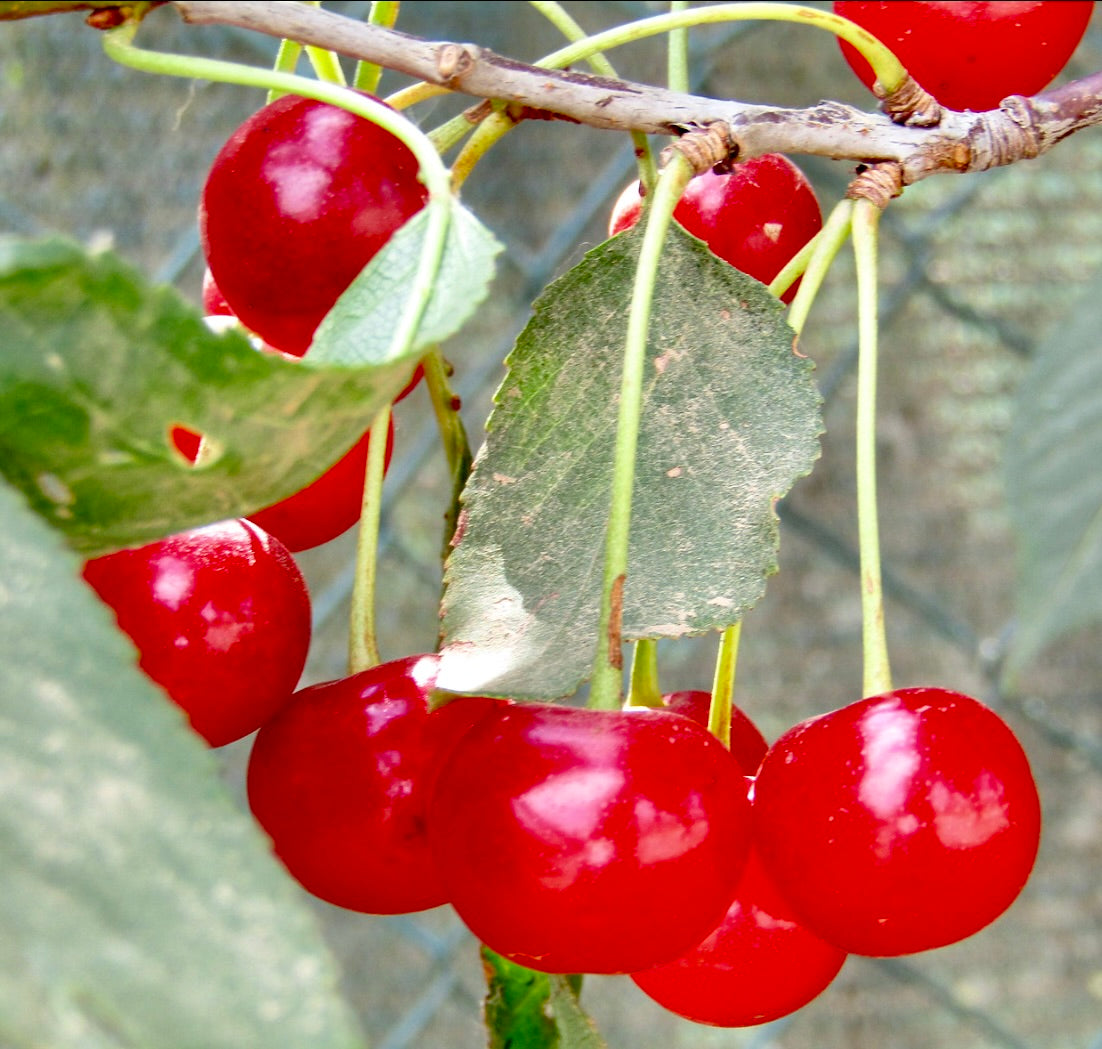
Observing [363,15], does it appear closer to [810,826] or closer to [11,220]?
[810,826]

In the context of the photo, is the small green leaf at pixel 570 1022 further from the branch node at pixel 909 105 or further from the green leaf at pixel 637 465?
the branch node at pixel 909 105

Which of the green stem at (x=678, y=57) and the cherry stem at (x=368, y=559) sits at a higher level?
the green stem at (x=678, y=57)

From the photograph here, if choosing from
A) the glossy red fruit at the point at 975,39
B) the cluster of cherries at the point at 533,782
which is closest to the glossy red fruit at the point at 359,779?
the cluster of cherries at the point at 533,782

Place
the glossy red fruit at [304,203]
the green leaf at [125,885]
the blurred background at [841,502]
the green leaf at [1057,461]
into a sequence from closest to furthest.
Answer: the green leaf at [125,885] < the green leaf at [1057,461] < the glossy red fruit at [304,203] < the blurred background at [841,502]

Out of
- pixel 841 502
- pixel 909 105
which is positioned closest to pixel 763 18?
pixel 909 105

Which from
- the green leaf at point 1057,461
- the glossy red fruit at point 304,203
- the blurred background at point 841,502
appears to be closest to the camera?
the green leaf at point 1057,461

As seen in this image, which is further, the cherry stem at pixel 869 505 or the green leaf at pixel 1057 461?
the cherry stem at pixel 869 505

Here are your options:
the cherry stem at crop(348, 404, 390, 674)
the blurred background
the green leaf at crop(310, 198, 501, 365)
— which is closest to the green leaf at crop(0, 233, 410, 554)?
the green leaf at crop(310, 198, 501, 365)

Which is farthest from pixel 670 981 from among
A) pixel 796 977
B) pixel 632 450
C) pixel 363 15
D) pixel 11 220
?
pixel 11 220
